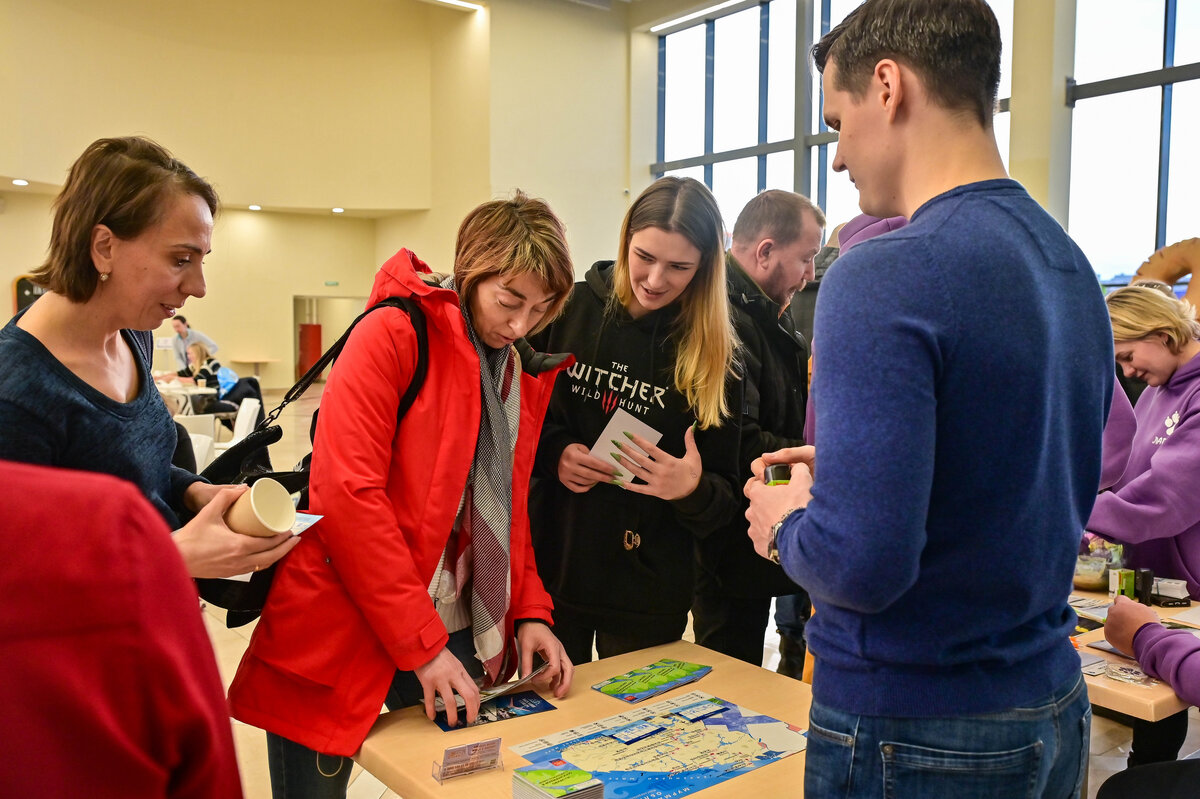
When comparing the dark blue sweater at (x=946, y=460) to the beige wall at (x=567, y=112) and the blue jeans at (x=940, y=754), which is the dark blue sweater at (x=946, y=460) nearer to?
the blue jeans at (x=940, y=754)

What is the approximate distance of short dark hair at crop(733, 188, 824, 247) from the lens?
10.1 ft

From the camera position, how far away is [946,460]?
918mm

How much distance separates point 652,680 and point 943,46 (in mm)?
1248

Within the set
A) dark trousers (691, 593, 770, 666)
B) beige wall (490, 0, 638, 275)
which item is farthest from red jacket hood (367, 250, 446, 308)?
beige wall (490, 0, 638, 275)

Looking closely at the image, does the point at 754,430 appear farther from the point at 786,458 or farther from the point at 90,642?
the point at 90,642

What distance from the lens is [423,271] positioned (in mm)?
1700

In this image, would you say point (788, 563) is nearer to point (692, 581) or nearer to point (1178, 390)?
point (692, 581)

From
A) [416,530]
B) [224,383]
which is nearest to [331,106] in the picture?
[224,383]

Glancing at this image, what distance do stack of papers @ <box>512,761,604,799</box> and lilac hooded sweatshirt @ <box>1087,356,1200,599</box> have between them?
2.02 m

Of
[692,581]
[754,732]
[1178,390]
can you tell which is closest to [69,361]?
[754,732]

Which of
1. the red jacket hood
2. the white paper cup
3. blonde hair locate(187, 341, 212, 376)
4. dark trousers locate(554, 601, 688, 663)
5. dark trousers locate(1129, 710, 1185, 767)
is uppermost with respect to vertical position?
the red jacket hood

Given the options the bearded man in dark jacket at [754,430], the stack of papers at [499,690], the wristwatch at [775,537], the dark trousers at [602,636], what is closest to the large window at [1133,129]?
the bearded man in dark jacket at [754,430]

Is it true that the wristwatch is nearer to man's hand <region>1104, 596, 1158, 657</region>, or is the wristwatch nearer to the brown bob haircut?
the brown bob haircut

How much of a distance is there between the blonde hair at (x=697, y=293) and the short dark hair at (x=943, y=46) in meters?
1.08
